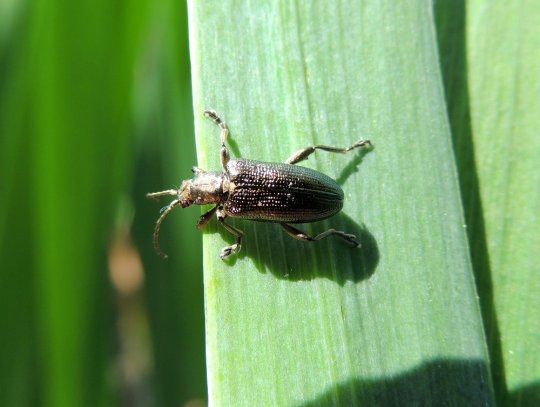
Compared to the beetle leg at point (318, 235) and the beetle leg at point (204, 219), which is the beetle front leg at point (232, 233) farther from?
the beetle leg at point (318, 235)

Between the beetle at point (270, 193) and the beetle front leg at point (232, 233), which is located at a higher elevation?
the beetle at point (270, 193)

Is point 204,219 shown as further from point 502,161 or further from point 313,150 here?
point 502,161

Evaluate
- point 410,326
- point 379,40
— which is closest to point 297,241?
point 410,326

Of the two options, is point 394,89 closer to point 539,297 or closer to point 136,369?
point 539,297

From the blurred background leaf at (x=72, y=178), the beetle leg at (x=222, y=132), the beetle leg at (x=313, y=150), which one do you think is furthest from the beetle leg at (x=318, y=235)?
the blurred background leaf at (x=72, y=178)

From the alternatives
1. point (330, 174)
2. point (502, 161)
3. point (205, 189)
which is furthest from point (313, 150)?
point (502, 161)

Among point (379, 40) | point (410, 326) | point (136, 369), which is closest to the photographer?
point (410, 326)
